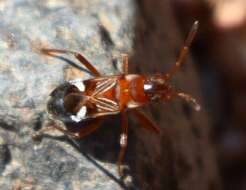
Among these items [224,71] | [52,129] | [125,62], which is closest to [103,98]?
[125,62]

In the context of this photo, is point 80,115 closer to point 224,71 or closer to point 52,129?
point 52,129

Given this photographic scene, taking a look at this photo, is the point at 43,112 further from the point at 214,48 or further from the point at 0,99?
the point at 214,48

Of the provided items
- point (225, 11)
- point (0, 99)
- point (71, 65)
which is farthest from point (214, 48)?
point (0, 99)

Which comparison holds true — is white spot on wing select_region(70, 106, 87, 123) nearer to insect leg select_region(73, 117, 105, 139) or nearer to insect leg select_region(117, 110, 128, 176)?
insect leg select_region(73, 117, 105, 139)

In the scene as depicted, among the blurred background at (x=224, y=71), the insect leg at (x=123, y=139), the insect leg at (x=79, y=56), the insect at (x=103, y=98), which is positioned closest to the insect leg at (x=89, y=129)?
the insect at (x=103, y=98)

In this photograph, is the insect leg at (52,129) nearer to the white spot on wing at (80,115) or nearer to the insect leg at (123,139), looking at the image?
the white spot on wing at (80,115)

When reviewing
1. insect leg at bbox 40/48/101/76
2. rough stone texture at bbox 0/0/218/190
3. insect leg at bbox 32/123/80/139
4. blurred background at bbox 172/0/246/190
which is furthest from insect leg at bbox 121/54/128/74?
blurred background at bbox 172/0/246/190
